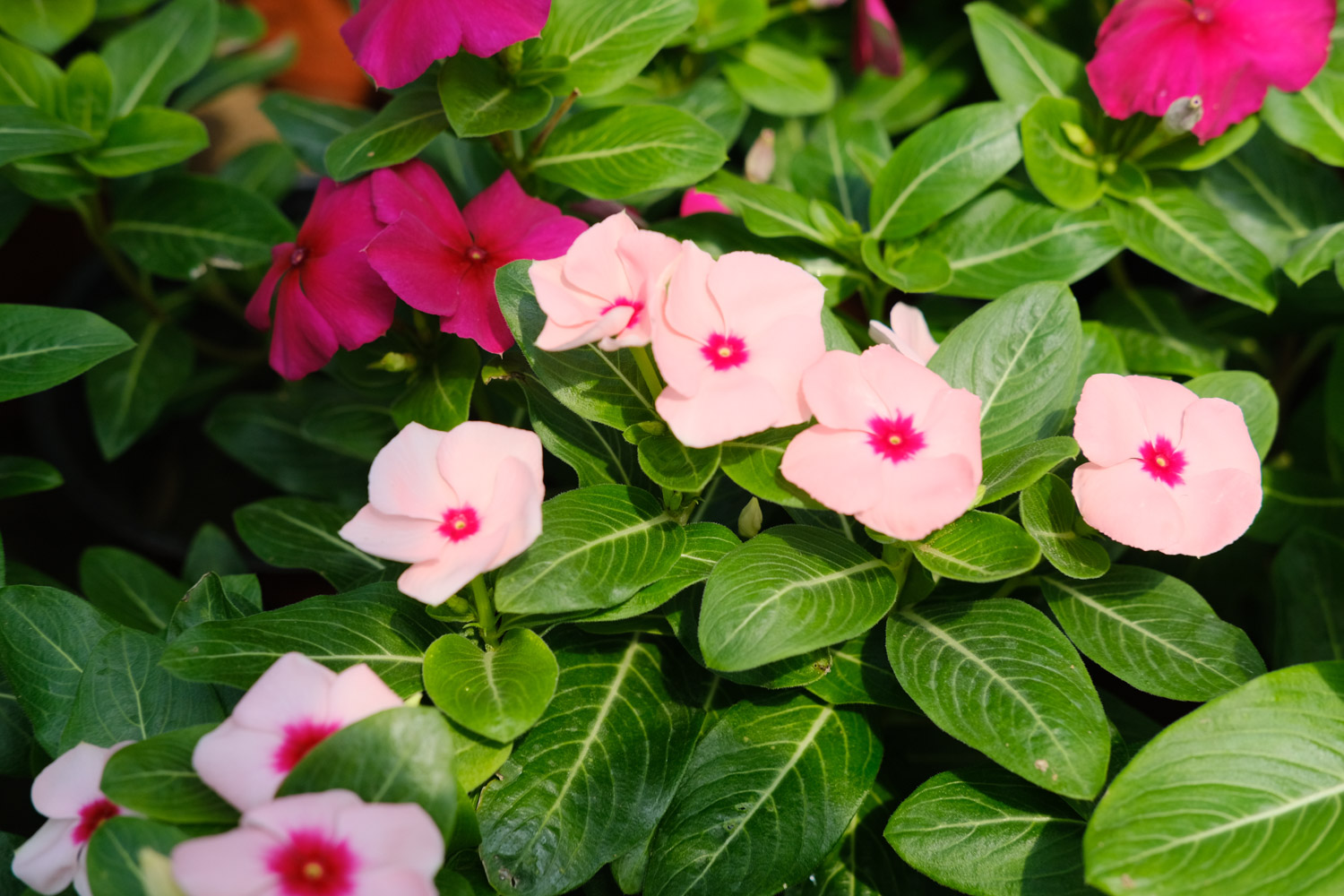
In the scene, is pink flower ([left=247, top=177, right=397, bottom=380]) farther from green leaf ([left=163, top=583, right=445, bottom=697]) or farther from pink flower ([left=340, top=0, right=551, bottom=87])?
green leaf ([left=163, top=583, right=445, bottom=697])

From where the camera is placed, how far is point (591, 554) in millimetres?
793

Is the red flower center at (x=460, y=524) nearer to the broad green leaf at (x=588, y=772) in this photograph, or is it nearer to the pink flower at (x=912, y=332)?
the broad green leaf at (x=588, y=772)

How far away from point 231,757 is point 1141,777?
0.65 m

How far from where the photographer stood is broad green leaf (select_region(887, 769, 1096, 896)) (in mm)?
789

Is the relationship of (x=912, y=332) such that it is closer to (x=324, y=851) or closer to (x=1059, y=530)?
(x=1059, y=530)

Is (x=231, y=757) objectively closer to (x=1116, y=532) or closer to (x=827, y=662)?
(x=827, y=662)

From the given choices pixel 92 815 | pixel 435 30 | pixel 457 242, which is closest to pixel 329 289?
pixel 457 242

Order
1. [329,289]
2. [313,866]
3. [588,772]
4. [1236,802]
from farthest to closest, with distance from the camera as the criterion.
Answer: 1. [329,289]
2. [588,772]
3. [1236,802]
4. [313,866]

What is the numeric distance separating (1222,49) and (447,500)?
952 mm

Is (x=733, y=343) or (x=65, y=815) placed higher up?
(x=733, y=343)

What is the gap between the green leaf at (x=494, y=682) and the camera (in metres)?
0.74

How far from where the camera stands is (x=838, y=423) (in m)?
0.74

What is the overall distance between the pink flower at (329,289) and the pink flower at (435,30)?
12 centimetres

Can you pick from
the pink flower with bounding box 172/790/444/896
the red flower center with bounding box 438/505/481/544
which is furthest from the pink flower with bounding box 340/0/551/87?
the pink flower with bounding box 172/790/444/896
